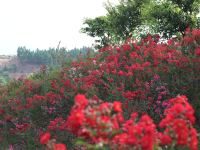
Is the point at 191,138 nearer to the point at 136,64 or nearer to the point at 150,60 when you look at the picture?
the point at 136,64

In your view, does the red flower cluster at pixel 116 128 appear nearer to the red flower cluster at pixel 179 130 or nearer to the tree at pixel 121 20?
the red flower cluster at pixel 179 130

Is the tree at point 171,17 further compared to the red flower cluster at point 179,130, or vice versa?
the tree at point 171,17

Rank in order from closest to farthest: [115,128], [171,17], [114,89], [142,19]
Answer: [115,128] < [114,89] < [171,17] < [142,19]

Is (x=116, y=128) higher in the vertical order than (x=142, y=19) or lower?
lower

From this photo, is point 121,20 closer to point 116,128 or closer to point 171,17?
point 171,17

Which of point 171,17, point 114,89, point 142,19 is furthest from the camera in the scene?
point 142,19

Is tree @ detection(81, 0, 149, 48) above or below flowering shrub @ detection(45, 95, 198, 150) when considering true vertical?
above

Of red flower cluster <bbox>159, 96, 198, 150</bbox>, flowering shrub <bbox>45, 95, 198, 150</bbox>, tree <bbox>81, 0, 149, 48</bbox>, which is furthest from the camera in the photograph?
tree <bbox>81, 0, 149, 48</bbox>

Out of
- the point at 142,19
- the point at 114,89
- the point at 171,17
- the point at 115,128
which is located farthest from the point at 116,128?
the point at 142,19

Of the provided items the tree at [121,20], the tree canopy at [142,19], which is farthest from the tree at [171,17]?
the tree at [121,20]

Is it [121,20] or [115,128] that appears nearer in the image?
[115,128]

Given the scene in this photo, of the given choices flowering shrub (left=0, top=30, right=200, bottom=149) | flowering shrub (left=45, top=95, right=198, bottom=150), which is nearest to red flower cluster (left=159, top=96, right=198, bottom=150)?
flowering shrub (left=45, top=95, right=198, bottom=150)

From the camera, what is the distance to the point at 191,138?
4887 mm

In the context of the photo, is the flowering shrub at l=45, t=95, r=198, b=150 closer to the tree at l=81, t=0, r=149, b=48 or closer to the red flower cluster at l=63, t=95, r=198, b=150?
the red flower cluster at l=63, t=95, r=198, b=150
